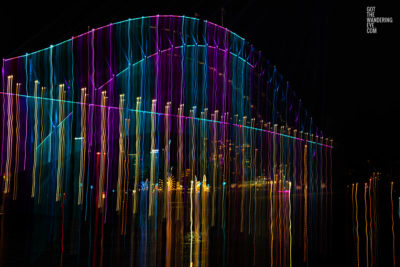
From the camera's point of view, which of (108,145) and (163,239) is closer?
(163,239)

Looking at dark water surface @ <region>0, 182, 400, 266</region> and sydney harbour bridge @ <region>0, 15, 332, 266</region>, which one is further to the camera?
sydney harbour bridge @ <region>0, 15, 332, 266</region>

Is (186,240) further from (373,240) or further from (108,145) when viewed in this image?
(108,145)

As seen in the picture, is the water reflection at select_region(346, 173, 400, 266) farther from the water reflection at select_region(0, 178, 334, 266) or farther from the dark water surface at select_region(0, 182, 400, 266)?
the water reflection at select_region(0, 178, 334, 266)

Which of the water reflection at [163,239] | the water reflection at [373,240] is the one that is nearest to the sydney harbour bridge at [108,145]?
the water reflection at [163,239]

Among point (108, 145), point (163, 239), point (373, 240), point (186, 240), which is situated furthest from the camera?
point (108, 145)

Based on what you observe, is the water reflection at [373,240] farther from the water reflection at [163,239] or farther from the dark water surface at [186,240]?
the water reflection at [163,239]

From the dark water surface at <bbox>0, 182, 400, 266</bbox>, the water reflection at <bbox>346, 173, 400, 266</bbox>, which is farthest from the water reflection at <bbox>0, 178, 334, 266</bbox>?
the water reflection at <bbox>346, 173, 400, 266</bbox>

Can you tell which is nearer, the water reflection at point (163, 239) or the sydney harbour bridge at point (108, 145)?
the water reflection at point (163, 239)

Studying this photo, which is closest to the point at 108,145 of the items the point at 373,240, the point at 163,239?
the point at 163,239

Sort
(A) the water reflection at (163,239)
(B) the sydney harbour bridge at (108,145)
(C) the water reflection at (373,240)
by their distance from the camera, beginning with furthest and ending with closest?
(B) the sydney harbour bridge at (108,145) → (C) the water reflection at (373,240) → (A) the water reflection at (163,239)

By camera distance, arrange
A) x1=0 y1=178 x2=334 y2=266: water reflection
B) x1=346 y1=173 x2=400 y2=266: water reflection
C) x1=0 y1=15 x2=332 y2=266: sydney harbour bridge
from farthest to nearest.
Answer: x1=0 y1=15 x2=332 y2=266: sydney harbour bridge
x1=346 y1=173 x2=400 y2=266: water reflection
x1=0 y1=178 x2=334 y2=266: water reflection

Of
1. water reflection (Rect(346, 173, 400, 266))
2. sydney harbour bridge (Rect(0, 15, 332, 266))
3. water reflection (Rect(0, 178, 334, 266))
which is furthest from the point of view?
sydney harbour bridge (Rect(0, 15, 332, 266))

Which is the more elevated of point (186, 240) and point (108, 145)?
point (108, 145)

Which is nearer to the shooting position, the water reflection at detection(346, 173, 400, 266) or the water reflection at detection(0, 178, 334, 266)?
the water reflection at detection(0, 178, 334, 266)
